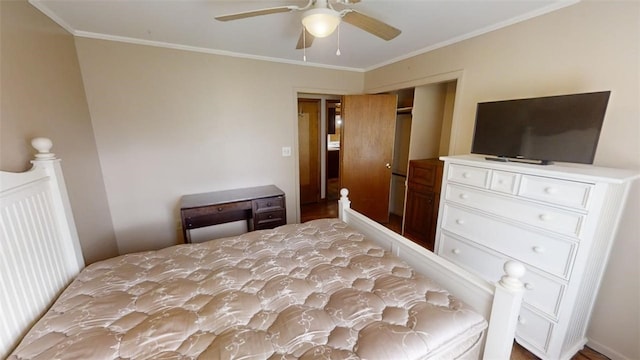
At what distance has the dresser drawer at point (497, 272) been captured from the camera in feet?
4.81

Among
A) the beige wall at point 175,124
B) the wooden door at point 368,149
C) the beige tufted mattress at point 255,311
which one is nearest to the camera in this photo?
the beige tufted mattress at point 255,311

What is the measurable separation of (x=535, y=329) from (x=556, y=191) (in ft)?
3.02

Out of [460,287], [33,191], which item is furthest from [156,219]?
A: [460,287]

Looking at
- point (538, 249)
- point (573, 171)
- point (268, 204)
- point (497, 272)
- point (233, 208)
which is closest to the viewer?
point (573, 171)

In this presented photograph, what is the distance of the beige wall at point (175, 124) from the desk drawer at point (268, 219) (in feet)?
1.96

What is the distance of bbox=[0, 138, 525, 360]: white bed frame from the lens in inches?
39.2

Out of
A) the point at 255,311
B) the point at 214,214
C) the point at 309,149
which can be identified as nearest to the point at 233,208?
the point at 214,214

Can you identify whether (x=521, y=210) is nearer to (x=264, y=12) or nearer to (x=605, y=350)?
(x=605, y=350)

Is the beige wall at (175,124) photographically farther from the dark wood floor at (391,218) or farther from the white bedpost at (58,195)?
the dark wood floor at (391,218)

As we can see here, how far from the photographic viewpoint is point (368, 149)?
3.48 m

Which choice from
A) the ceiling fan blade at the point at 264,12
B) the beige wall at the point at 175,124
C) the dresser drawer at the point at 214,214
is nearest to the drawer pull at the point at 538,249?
the ceiling fan blade at the point at 264,12

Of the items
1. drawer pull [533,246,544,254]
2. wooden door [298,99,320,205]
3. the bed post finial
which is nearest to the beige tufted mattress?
the bed post finial

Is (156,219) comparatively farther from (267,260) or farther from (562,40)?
(562,40)

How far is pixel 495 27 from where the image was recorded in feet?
6.59
